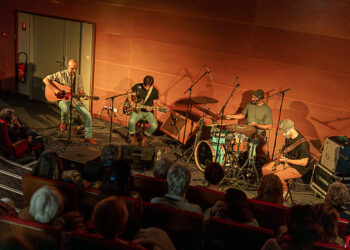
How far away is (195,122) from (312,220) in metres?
4.72

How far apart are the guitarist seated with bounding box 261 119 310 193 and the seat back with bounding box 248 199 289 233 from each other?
2.09 metres

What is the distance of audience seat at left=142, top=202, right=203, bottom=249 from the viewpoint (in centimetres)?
325

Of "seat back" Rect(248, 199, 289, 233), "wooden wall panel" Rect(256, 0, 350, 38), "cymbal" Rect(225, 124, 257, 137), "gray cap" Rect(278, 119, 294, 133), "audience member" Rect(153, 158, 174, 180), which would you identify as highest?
"wooden wall panel" Rect(256, 0, 350, 38)

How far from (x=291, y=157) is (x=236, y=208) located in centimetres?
297

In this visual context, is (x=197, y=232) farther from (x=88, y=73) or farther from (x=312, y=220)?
(x=88, y=73)

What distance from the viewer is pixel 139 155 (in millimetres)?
6223

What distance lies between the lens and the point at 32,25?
950cm

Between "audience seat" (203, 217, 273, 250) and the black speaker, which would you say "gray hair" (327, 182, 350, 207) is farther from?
the black speaker

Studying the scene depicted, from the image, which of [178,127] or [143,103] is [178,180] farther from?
[143,103]

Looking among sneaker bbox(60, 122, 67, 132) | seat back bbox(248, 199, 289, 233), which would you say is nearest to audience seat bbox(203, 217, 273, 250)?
seat back bbox(248, 199, 289, 233)

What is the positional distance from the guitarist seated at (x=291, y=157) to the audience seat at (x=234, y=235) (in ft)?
9.06

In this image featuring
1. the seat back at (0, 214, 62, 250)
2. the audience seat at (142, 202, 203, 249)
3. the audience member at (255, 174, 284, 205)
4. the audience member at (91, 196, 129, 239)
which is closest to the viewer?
the audience member at (91, 196, 129, 239)

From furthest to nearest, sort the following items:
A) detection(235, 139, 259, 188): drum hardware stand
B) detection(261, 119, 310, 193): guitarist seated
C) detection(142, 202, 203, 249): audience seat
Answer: detection(235, 139, 259, 188): drum hardware stand, detection(261, 119, 310, 193): guitarist seated, detection(142, 202, 203, 249): audience seat

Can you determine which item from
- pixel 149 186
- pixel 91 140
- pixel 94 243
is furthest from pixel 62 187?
pixel 91 140
